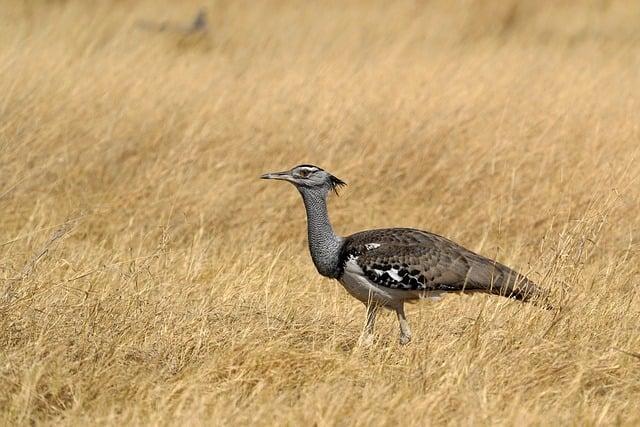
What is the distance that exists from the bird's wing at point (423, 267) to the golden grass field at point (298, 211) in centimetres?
14

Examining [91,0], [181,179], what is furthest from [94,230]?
[91,0]

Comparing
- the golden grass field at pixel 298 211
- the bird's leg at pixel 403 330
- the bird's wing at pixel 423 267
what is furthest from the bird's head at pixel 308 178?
the bird's leg at pixel 403 330

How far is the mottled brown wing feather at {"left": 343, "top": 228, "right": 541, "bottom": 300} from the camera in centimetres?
503

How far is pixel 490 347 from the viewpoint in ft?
15.1

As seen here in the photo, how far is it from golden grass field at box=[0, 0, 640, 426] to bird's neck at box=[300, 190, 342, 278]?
289 millimetres

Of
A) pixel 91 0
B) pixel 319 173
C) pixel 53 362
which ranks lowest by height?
pixel 91 0

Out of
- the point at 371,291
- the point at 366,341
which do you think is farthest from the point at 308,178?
the point at 366,341

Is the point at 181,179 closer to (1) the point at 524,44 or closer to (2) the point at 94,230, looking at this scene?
(2) the point at 94,230

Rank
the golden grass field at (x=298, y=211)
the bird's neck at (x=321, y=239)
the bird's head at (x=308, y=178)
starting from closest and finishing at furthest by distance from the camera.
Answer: the golden grass field at (x=298, y=211)
the bird's neck at (x=321, y=239)
the bird's head at (x=308, y=178)

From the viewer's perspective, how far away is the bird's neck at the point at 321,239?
5207 millimetres

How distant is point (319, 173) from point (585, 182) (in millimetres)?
2570

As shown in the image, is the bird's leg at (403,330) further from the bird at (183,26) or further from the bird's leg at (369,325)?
the bird at (183,26)

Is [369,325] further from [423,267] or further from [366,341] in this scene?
[423,267]

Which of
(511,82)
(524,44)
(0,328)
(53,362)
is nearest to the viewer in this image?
(53,362)
